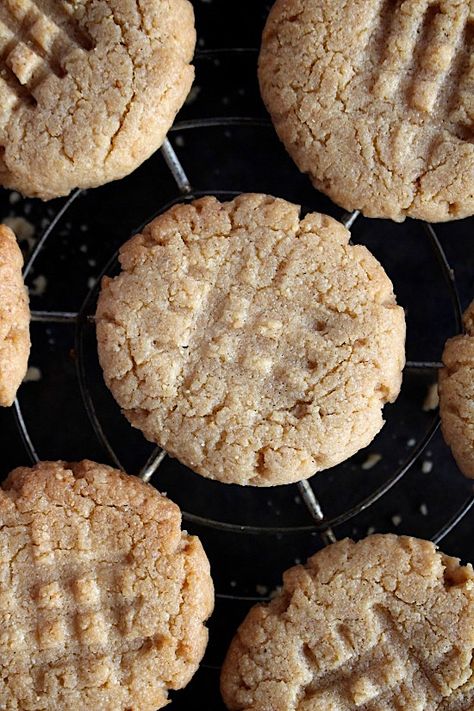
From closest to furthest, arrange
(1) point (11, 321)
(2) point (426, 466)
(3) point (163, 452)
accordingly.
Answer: (1) point (11, 321)
(3) point (163, 452)
(2) point (426, 466)

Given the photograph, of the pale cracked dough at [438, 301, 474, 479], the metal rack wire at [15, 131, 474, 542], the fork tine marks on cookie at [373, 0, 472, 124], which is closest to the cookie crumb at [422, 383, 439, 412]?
the metal rack wire at [15, 131, 474, 542]

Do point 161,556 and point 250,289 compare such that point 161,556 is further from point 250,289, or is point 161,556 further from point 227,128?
point 227,128

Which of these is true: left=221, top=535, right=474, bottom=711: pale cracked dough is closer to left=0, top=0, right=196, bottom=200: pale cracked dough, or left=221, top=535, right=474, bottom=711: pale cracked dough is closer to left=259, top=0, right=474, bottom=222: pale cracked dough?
left=259, top=0, right=474, bottom=222: pale cracked dough

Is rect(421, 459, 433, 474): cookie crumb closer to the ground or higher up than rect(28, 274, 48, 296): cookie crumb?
closer to the ground

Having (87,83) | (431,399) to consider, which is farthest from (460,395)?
(87,83)

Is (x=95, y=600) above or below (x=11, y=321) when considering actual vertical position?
below

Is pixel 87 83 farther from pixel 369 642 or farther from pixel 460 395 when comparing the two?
pixel 369 642
